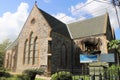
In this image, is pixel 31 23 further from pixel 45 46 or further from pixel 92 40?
pixel 92 40

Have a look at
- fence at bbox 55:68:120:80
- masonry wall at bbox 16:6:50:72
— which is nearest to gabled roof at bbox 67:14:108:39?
masonry wall at bbox 16:6:50:72

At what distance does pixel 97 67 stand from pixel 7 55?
3633 cm

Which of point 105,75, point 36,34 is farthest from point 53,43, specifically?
point 105,75

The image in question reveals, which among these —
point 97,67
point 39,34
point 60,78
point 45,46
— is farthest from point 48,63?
point 97,67

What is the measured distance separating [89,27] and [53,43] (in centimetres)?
1174

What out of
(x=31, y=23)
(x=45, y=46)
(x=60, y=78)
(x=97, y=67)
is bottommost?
(x=60, y=78)

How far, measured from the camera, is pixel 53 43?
29422 millimetres

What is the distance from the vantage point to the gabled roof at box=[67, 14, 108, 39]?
3481 cm

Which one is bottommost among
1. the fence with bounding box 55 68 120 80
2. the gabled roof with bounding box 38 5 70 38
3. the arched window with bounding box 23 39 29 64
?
the fence with bounding box 55 68 120 80

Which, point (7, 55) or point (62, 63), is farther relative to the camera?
point (7, 55)

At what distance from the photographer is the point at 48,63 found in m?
27.6

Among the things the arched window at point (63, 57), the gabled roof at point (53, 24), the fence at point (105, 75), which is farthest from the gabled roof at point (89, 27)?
the fence at point (105, 75)

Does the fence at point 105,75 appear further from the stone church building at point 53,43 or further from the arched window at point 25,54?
the arched window at point 25,54

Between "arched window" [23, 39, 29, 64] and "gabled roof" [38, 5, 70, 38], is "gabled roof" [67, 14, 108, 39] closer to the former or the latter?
"gabled roof" [38, 5, 70, 38]
